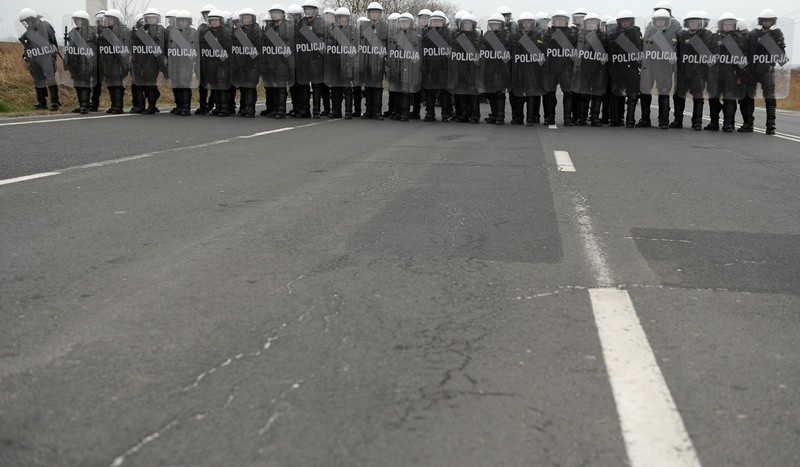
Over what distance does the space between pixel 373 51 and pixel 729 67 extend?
7744 mm

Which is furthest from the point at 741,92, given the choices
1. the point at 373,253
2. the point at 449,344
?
the point at 449,344

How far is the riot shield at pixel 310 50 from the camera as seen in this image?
65.6 feet

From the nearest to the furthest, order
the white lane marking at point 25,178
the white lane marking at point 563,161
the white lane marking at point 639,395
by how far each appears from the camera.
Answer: the white lane marking at point 639,395, the white lane marking at point 25,178, the white lane marking at point 563,161

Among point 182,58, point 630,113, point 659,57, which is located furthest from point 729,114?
point 182,58

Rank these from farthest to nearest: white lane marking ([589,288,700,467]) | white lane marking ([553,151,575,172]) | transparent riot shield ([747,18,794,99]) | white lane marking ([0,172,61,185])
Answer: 1. transparent riot shield ([747,18,794,99])
2. white lane marking ([553,151,575,172])
3. white lane marking ([0,172,61,185])
4. white lane marking ([589,288,700,467])

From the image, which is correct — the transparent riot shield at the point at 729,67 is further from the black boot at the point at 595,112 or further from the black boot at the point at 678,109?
the black boot at the point at 595,112

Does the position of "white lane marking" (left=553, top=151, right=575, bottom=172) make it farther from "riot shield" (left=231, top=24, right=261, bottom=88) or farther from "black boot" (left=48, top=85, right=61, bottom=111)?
"black boot" (left=48, top=85, right=61, bottom=111)

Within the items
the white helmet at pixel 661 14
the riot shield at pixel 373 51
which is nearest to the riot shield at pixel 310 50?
the riot shield at pixel 373 51

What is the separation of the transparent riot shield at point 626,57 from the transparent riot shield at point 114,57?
10.9 meters

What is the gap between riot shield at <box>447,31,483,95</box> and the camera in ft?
65.1

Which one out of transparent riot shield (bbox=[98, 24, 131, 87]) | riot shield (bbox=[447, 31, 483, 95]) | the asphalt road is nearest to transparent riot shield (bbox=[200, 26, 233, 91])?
transparent riot shield (bbox=[98, 24, 131, 87])

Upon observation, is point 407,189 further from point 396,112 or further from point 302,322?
point 396,112

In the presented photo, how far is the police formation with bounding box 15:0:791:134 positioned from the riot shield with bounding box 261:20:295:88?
0.09 ft

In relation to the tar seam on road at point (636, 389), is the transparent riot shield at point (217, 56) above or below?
above
